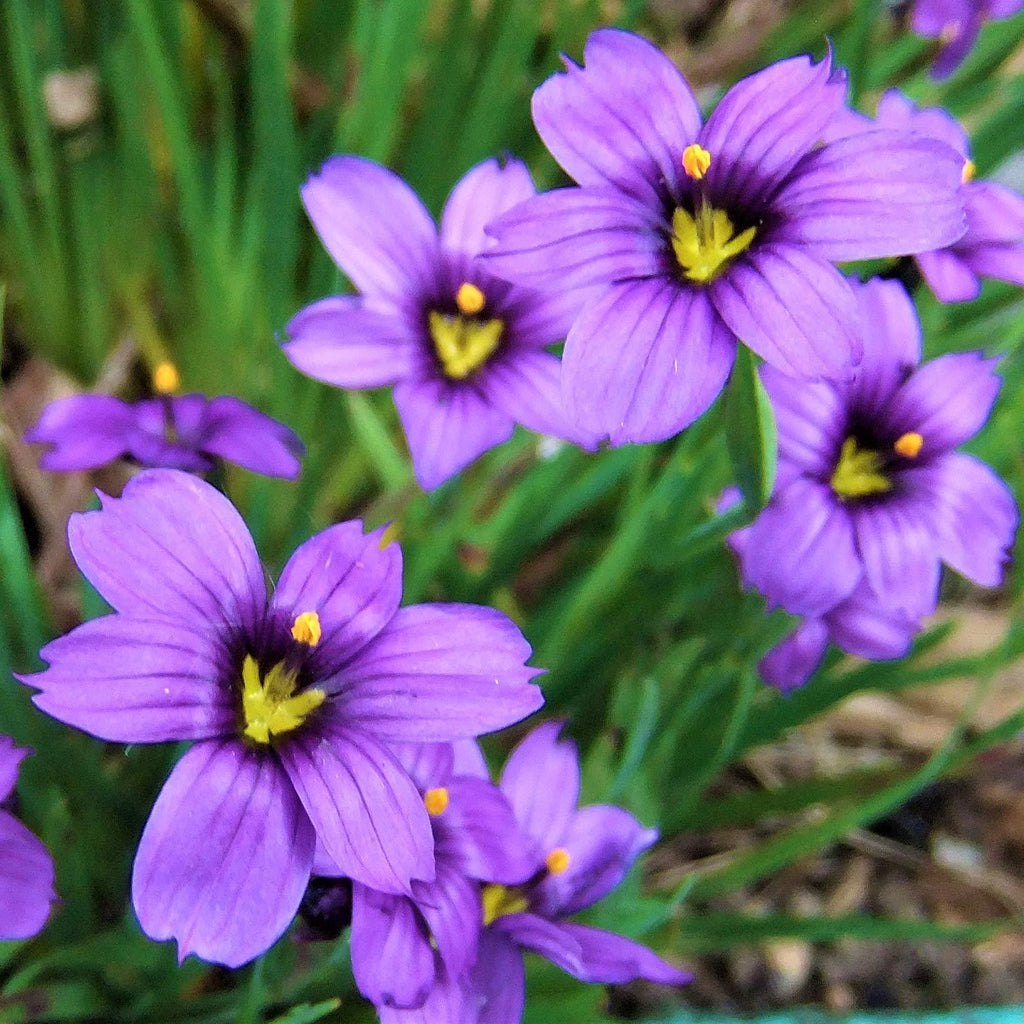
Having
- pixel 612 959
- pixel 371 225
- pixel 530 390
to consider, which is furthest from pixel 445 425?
pixel 612 959

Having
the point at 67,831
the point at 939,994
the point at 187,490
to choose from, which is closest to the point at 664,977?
the point at 187,490

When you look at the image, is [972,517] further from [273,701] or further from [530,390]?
[273,701]

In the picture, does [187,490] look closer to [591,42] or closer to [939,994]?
[591,42]

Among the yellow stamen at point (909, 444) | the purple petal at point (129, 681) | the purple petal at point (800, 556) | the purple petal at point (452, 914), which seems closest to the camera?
the purple petal at point (129, 681)

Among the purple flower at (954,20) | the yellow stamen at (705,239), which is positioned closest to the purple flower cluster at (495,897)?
the yellow stamen at (705,239)

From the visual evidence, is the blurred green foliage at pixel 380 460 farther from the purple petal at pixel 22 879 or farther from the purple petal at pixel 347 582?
the purple petal at pixel 347 582

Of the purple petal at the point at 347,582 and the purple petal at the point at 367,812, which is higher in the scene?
the purple petal at the point at 347,582
